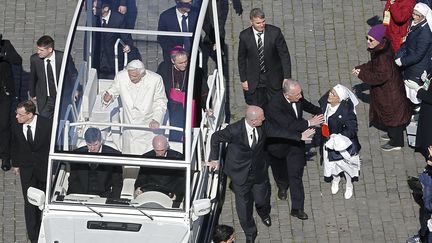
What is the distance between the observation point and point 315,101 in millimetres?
19641

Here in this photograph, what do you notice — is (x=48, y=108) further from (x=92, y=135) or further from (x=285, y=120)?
(x=285, y=120)

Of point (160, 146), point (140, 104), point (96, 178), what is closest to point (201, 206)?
point (160, 146)

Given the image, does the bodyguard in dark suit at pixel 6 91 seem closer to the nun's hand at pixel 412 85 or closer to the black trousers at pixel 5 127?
the black trousers at pixel 5 127

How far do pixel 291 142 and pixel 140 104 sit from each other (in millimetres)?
2081

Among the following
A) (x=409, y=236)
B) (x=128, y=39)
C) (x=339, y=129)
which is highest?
(x=128, y=39)

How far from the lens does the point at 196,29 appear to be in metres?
17.1

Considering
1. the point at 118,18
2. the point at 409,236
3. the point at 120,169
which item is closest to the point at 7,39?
the point at 118,18

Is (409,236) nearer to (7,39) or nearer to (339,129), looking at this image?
(339,129)

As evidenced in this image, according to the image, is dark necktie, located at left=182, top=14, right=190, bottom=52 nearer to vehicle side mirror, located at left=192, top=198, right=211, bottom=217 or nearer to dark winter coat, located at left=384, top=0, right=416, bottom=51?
vehicle side mirror, located at left=192, top=198, right=211, bottom=217

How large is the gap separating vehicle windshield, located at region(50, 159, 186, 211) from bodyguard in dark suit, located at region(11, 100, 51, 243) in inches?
33.4

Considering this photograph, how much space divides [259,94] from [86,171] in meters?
3.59

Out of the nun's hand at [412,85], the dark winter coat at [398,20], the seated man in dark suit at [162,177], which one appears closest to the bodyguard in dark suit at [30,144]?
the seated man in dark suit at [162,177]

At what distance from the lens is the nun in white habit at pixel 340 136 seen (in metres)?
17.7

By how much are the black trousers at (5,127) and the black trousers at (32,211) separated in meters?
1.26
